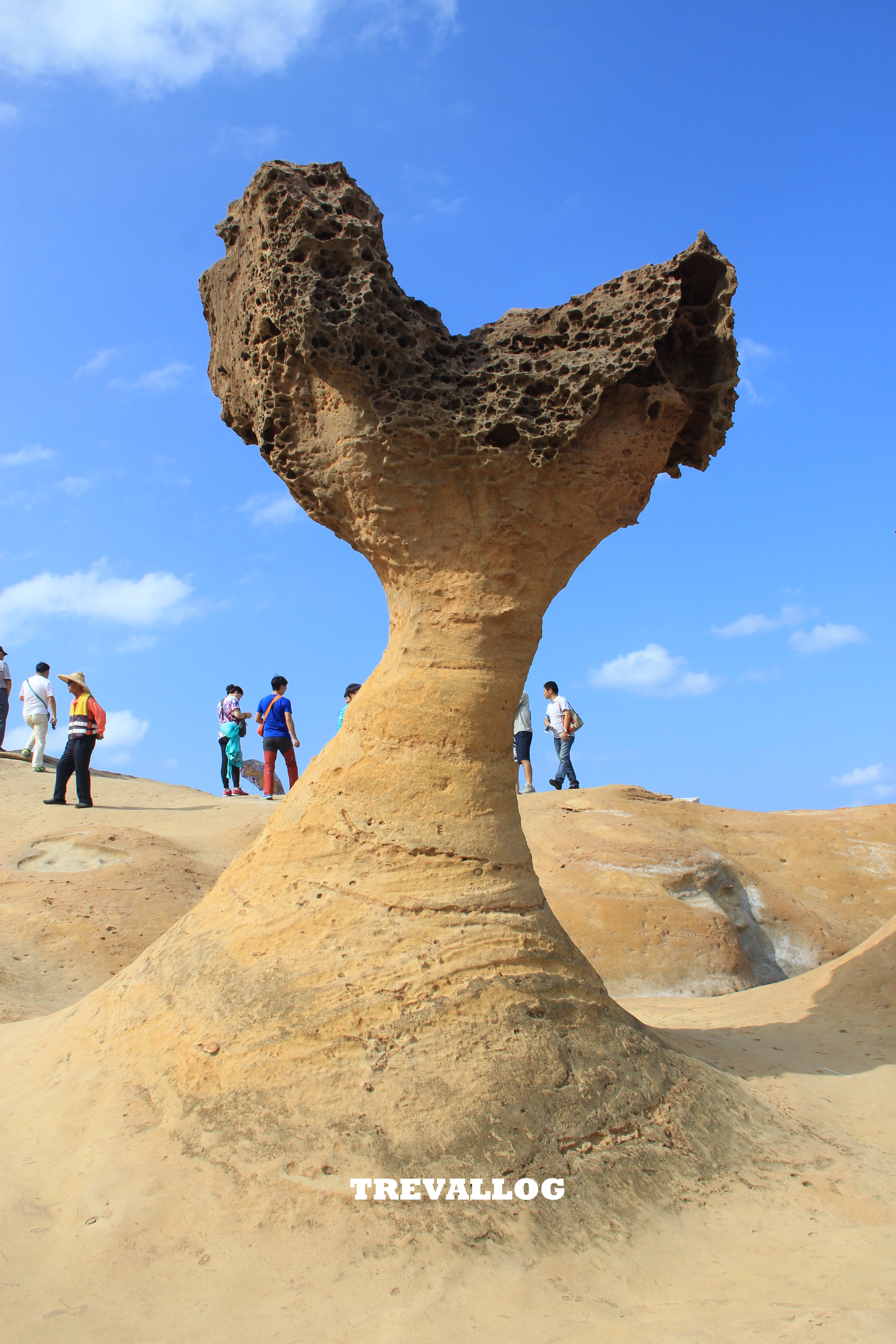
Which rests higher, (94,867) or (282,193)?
(282,193)

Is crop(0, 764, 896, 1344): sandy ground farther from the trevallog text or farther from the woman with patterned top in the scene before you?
the woman with patterned top

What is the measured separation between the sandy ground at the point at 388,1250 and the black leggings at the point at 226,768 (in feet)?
31.9

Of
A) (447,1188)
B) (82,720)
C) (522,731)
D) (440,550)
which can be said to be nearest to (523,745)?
(522,731)

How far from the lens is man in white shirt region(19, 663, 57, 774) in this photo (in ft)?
41.0

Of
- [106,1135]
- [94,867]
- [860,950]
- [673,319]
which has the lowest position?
[106,1135]

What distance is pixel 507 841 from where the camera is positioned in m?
4.09

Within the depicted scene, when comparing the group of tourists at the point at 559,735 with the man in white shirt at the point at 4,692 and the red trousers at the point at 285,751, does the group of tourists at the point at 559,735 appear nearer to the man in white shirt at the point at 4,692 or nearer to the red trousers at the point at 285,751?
the red trousers at the point at 285,751

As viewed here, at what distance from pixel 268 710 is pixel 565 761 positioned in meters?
3.78

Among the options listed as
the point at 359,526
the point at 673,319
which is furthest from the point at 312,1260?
the point at 673,319

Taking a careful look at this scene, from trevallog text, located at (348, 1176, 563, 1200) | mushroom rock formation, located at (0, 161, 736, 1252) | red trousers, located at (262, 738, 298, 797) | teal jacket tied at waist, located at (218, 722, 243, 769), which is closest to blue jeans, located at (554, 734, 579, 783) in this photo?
red trousers, located at (262, 738, 298, 797)

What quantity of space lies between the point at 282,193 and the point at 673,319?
189 cm

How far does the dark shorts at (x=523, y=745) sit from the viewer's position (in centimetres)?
1110

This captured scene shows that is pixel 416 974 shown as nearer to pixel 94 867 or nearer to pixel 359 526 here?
pixel 359 526

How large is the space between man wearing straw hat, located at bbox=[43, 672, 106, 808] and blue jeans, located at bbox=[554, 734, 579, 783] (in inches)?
212
